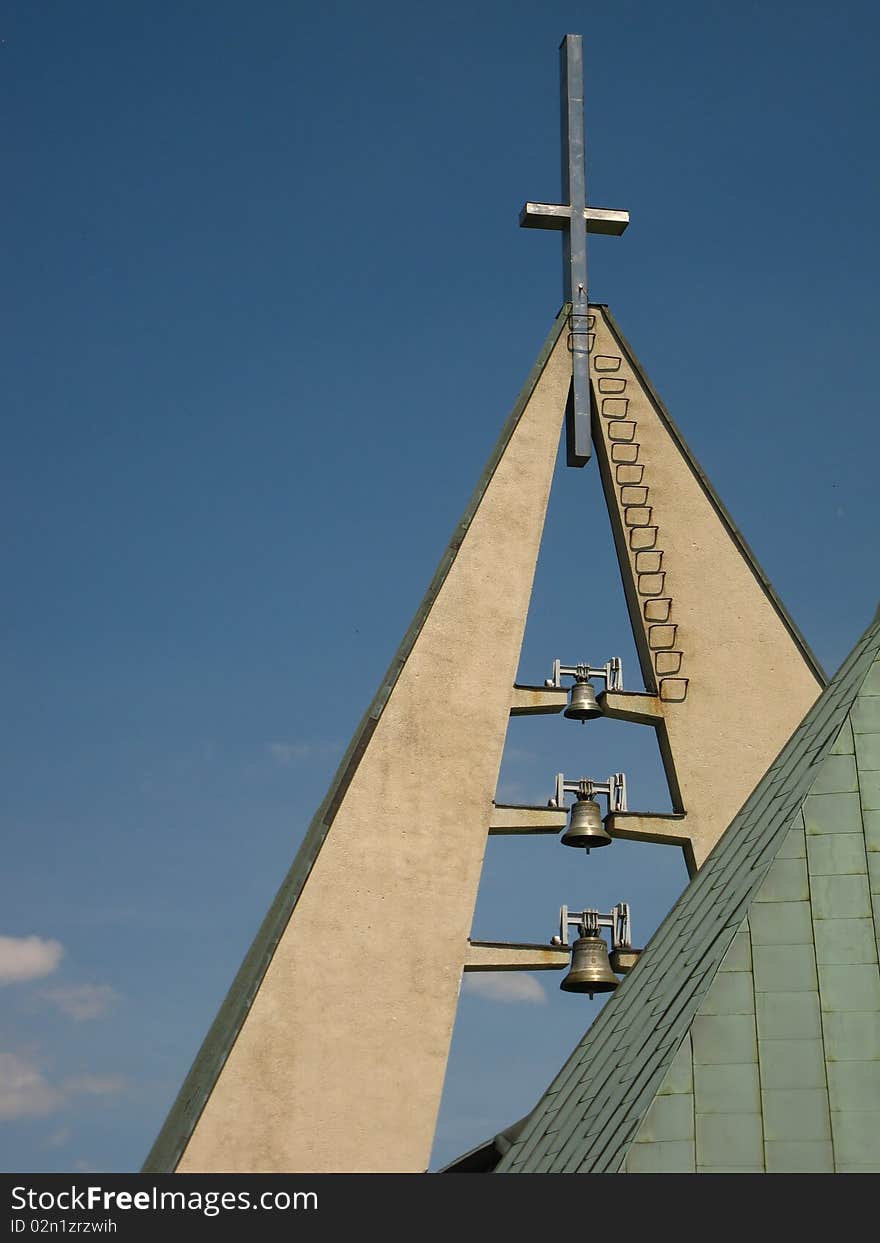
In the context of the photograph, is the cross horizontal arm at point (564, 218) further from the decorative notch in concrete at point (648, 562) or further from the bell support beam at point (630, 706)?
the bell support beam at point (630, 706)

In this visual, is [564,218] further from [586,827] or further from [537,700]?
[586,827]

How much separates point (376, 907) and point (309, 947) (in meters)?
0.87

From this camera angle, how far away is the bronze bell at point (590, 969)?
70.1ft

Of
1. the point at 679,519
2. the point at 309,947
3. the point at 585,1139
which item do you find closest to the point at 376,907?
the point at 309,947

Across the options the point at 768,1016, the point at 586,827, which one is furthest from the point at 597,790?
the point at 768,1016

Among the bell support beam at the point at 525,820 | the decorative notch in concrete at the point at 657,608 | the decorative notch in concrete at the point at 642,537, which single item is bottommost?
the bell support beam at the point at 525,820

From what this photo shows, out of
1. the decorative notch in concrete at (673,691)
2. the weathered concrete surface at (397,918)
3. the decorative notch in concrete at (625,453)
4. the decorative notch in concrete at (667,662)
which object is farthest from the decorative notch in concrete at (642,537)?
the decorative notch in concrete at (673,691)

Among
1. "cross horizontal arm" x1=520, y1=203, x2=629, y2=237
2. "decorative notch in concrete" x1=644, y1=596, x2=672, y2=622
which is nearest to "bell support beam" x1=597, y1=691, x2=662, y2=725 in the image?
"decorative notch in concrete" x1=644, y1=596, x2=672, y2=622

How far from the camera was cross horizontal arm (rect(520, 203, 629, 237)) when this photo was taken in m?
24.9

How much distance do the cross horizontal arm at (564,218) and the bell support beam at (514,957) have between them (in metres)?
9.37

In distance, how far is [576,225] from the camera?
24922 millimetres

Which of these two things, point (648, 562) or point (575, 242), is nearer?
point (648, 562)

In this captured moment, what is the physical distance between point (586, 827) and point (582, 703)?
152 centimetres
